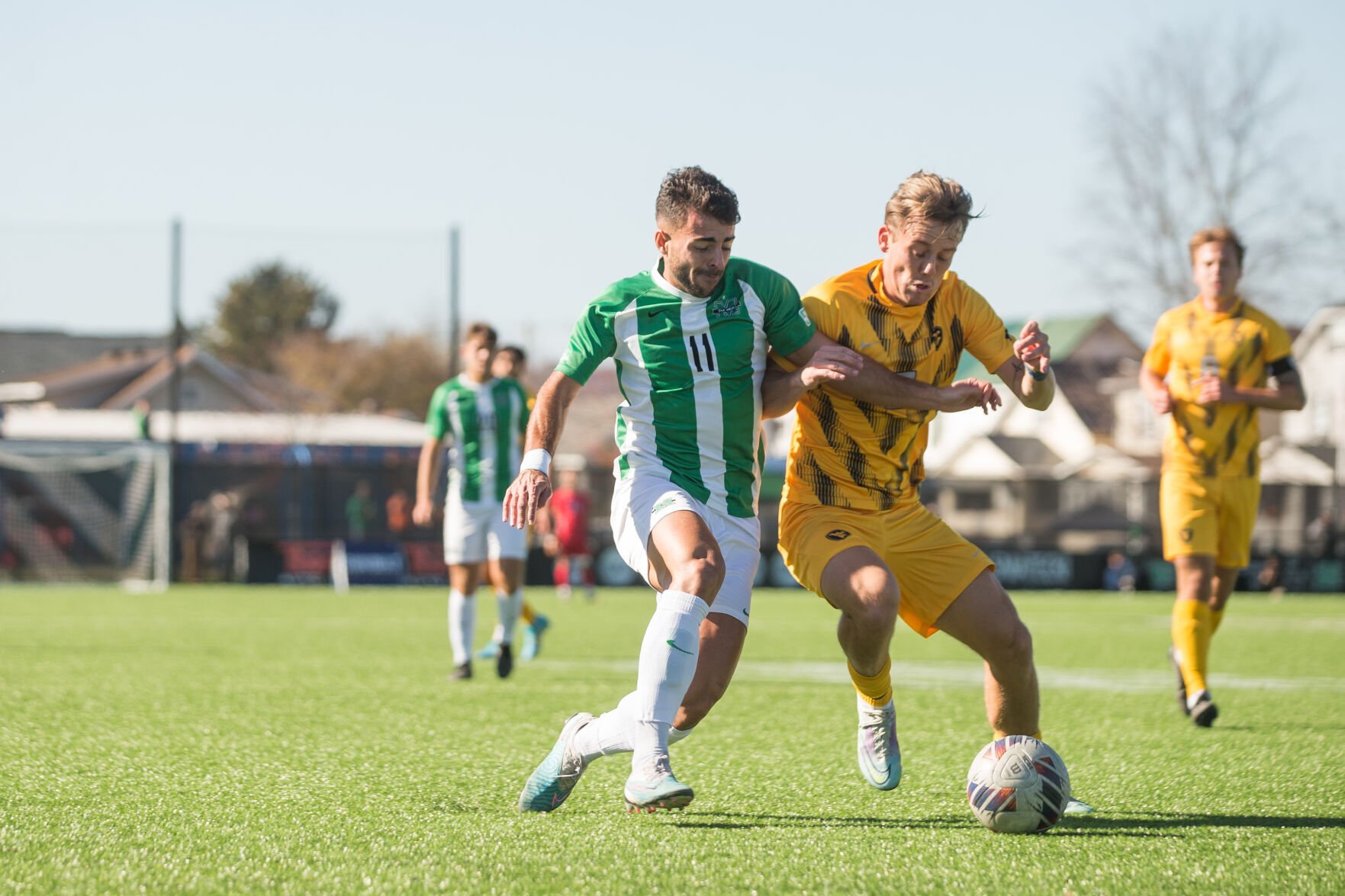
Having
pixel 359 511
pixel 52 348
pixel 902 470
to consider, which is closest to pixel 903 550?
pixel 902 470

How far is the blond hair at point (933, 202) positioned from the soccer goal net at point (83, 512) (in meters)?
22.9

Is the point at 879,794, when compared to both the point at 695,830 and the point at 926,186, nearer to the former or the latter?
the point at 695,830

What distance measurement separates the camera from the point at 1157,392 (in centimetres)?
778

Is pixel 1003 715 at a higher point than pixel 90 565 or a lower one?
higher

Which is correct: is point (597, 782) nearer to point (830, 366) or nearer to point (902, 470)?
point (902, 470)

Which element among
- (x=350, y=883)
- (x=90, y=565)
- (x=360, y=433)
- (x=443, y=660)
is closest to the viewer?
(x=350, y=883)

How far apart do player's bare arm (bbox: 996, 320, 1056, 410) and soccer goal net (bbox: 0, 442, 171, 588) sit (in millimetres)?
22864

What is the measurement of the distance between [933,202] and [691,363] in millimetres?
919

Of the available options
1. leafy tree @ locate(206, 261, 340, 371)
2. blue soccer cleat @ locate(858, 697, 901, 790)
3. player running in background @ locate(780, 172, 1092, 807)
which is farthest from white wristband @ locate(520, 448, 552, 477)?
leafy tree @ locate(206, 261, 340, 371)

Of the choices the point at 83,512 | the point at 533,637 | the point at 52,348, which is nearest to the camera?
the point at 533,637

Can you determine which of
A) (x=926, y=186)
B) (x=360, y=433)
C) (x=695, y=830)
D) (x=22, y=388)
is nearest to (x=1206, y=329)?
(x=926, y=186)

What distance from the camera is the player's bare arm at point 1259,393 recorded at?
296 inches

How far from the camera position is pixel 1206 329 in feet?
25.7

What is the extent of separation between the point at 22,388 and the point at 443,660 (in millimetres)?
22754
